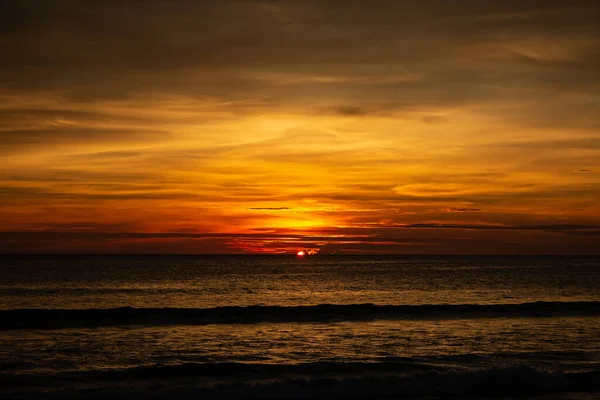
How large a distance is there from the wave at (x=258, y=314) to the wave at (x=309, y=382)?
1078cm

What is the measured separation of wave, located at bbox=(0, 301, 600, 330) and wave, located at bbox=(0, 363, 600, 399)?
10.8 metres

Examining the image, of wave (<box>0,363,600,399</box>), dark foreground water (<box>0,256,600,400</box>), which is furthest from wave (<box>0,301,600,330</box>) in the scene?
wave (<box>0,363,600,399</box>)

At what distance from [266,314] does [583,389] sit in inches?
722

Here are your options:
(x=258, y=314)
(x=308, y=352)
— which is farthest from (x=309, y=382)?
(x=258, y=314)

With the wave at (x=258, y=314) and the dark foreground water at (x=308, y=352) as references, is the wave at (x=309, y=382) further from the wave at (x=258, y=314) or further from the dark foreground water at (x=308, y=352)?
the wave at (x=258, y=314)

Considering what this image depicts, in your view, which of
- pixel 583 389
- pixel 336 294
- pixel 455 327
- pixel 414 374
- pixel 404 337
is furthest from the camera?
pixel 336 294

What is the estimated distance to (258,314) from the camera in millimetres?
32281

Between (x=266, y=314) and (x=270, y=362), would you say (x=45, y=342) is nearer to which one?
(x=270, y=362)

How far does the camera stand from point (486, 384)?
17109 mm

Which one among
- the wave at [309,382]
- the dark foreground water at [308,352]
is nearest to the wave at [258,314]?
the dark foreground water at [308,352]

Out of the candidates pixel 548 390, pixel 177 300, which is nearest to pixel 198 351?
pixel 548 390

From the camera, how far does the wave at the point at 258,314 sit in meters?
29.1

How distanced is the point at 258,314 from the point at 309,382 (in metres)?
15.5

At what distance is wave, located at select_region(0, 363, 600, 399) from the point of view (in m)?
16.3
